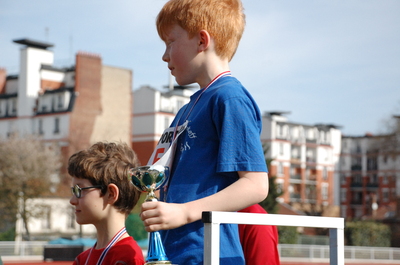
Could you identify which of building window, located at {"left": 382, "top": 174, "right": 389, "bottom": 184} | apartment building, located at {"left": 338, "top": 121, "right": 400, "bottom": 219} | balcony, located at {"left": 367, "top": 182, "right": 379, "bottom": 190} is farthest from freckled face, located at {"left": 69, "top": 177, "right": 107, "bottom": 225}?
balcony, located at {"left": 367, "top": 182, "right": 379, "bottom": 190}

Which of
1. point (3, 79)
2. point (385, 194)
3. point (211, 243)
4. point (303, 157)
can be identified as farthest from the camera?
point (385, 194)

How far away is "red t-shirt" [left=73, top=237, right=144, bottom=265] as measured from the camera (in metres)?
2.85

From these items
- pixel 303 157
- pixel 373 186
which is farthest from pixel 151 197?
pixel 373 186

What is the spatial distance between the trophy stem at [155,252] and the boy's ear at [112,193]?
43.4 inches

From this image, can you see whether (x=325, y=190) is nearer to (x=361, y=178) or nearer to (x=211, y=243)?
(x=361, y=178)

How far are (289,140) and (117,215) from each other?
3195 inches

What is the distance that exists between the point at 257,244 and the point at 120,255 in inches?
26.8

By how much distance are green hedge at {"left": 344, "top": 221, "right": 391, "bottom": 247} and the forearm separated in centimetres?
4140

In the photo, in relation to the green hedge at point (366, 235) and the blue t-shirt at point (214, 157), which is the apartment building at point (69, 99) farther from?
the blue t-shirt at point (214, 157)

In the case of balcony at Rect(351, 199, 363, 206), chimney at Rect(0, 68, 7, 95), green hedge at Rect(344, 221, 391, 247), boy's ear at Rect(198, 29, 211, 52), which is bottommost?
green hedge at Rect(344, 221, 391, 247)

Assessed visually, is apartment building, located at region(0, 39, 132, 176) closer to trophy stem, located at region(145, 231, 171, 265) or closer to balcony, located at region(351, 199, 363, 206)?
balcony, located at region(351, 199, 363, 206)

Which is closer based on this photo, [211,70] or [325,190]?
[211,70]

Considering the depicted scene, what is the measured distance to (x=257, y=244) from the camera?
314 cm

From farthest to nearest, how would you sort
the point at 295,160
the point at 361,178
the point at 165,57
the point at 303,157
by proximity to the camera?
the point at 361,178
the point at 303,157
the point at 295,160
the point at 165,57
